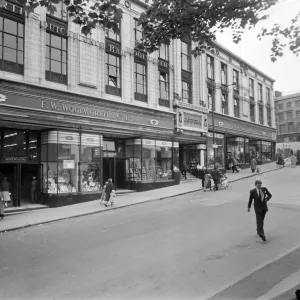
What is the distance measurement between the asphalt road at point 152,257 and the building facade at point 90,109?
5820mm

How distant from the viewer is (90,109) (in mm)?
18797

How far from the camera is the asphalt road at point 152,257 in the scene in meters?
5.25

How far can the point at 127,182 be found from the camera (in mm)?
21844

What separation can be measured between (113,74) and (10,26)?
7074 mm

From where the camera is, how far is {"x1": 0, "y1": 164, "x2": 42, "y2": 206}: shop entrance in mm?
15891

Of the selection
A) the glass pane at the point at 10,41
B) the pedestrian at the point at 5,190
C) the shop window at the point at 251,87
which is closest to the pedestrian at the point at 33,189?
the pedestrian at the point at 5,190

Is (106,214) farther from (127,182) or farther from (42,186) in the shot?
(127,182)

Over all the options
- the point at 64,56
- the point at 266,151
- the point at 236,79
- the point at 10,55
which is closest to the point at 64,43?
the point at 64,56

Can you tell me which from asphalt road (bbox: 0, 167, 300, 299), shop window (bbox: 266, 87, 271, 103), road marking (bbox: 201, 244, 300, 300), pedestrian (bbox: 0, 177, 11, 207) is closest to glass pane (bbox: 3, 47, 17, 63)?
pedestrian (bbox: 0, 177, 11, 207)

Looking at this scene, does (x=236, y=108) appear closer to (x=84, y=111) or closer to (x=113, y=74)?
(x=113, y=74)

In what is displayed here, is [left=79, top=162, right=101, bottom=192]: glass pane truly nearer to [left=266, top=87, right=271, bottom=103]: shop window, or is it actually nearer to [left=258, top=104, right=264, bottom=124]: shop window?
[left=258, top=104, right=264, bottom=124]: shop window

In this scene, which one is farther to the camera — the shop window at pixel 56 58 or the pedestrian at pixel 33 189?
the shop window at pixel 56 58

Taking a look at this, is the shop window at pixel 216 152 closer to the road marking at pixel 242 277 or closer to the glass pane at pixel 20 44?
the glass pane at pixel 20 44

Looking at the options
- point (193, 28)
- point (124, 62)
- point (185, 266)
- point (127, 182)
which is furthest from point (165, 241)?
point (124, 62)
